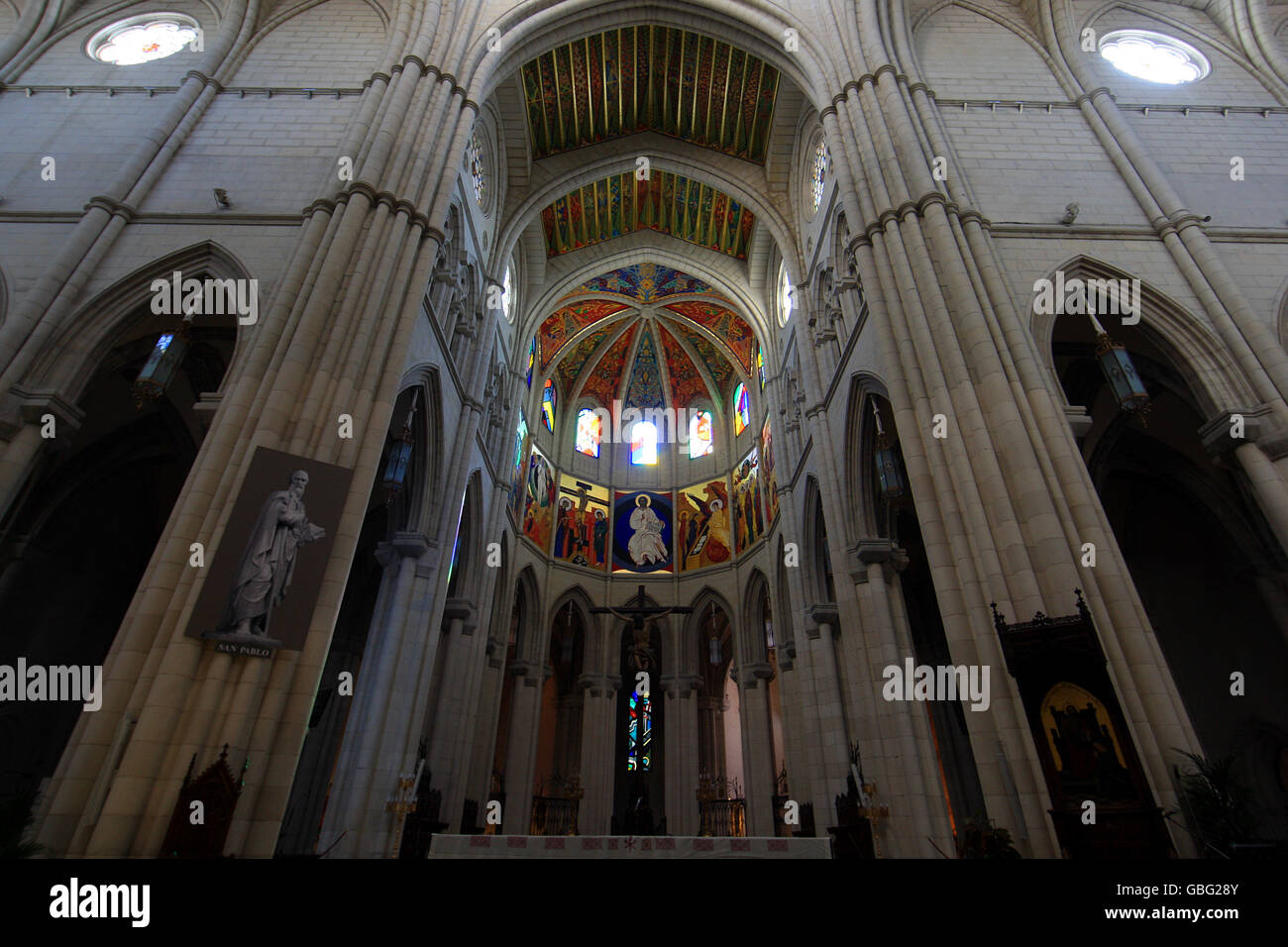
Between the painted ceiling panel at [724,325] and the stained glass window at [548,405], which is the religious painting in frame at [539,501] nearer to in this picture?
the stained glass window at [548,405]

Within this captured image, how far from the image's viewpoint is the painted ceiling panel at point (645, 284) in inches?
848

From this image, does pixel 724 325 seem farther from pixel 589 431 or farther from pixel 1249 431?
pixel 1249 431

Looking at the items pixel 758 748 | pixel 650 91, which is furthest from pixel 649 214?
pixel 758 748

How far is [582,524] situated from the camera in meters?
22.2

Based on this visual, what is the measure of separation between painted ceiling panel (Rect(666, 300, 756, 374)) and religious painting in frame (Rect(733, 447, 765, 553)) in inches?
131

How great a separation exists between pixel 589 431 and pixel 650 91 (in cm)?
1153

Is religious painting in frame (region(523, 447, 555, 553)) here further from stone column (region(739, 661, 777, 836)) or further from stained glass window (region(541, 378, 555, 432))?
stone column (region(739, 661, 777, 836))

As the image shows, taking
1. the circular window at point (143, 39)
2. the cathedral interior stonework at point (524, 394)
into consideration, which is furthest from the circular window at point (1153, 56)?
the circular window at point (143, 39)

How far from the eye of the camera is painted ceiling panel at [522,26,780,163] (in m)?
15.1

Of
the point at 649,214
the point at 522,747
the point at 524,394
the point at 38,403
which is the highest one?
the point at 649,214

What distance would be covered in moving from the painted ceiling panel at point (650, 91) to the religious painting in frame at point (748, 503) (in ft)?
29.6

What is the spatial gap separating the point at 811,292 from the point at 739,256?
20.7 feet

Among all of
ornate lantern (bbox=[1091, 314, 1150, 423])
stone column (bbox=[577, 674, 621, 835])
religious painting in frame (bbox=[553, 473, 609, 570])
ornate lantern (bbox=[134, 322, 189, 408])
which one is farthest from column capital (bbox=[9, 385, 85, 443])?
stone column (bbox=[577, 674, 621, 835])

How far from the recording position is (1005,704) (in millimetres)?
6023
